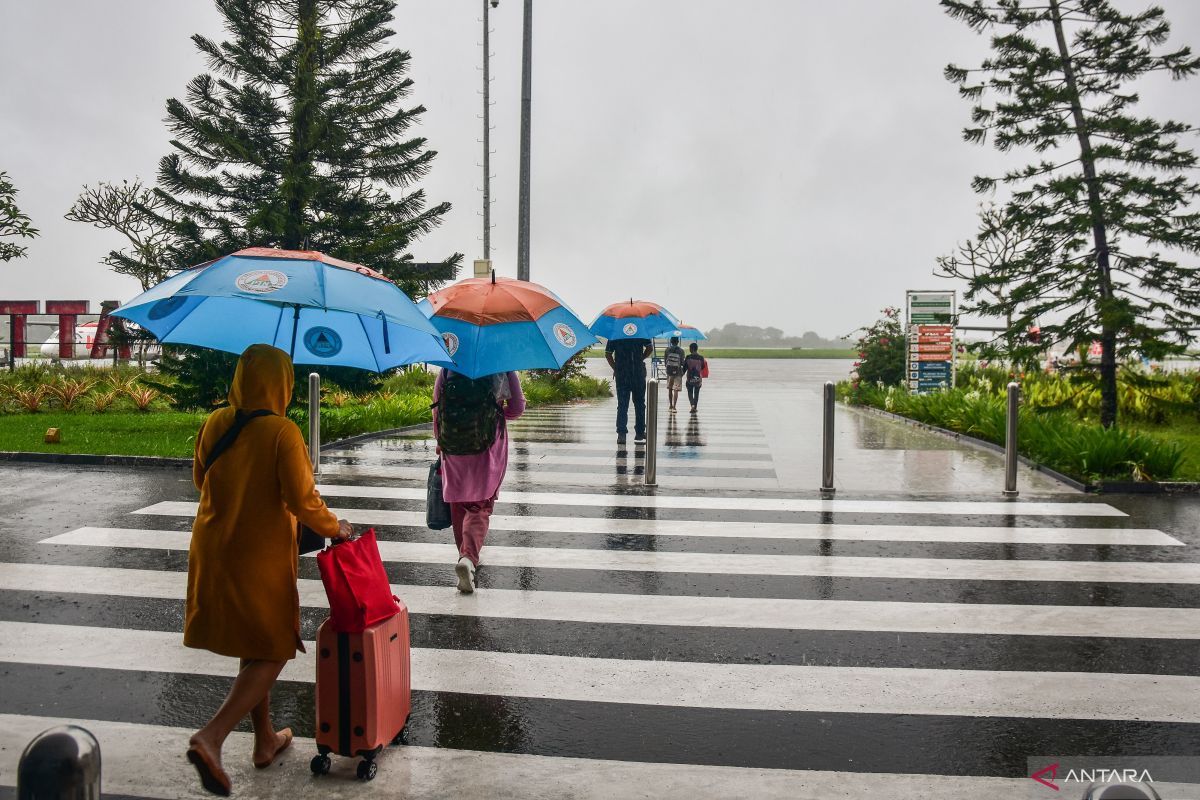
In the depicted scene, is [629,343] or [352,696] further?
[629,343]

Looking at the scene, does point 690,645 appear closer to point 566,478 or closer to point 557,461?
point 566,478

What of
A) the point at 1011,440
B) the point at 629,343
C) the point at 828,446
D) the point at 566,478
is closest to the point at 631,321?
the point at 629,343

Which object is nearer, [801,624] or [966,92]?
[801,624]

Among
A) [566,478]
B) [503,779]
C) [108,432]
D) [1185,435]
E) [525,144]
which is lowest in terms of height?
[503,779]

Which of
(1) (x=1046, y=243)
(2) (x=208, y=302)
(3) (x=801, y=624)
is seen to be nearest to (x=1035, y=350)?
(1) (x=1046, y=243)

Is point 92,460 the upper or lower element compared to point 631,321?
lower

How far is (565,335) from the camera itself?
6.09m

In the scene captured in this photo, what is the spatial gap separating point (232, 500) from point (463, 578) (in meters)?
2.87

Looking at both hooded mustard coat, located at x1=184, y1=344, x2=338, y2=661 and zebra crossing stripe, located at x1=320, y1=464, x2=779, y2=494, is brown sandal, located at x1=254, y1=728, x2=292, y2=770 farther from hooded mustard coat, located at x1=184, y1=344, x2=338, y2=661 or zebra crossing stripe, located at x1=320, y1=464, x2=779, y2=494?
zebra crossing stripe, located at x1=320, y1=464, x2=779, y2=494

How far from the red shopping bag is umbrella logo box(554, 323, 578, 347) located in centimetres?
243

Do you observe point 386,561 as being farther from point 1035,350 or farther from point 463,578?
point 1035,350

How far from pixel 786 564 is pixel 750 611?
1300mm

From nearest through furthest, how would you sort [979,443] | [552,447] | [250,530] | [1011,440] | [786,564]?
1. [250,530]
2. [786,564]
3. [1011,440]
4. [552,447]
5. [979,443]

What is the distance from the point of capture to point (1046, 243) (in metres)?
14.1
